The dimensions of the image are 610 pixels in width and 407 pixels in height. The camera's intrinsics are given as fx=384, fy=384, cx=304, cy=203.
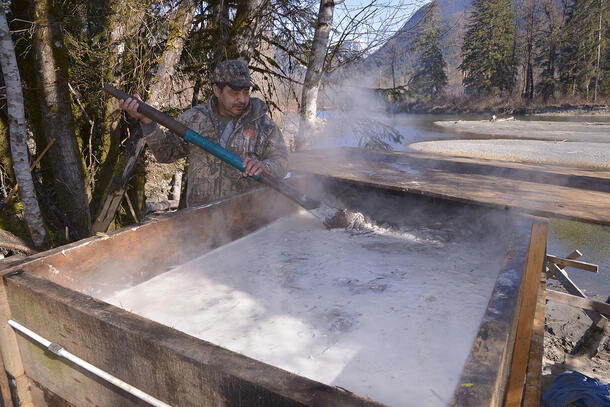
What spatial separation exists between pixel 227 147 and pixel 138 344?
225cm

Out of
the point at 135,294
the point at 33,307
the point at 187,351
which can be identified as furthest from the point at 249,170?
the point at 187,351

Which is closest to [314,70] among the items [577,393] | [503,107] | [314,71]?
[314,71]

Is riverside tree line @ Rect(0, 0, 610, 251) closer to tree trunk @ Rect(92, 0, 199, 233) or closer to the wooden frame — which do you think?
tree trunk @ Rect(92, 0, 199, 233)

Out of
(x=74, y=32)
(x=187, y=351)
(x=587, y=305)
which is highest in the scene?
(x=74, y=32)

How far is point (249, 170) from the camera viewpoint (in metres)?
2.65

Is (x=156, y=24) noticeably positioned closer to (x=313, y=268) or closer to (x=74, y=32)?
(x=74, y=32)

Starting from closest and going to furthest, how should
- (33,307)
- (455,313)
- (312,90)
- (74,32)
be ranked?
(33,307) < (455,313) < (74,32) < (312,90)

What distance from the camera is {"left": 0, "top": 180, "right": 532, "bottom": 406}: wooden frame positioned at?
0.97 m

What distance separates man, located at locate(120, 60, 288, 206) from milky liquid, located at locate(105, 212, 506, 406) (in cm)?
71

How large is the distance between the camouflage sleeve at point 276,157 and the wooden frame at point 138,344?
0.83 m

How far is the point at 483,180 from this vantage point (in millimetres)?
3186

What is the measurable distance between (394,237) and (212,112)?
5.95 ft

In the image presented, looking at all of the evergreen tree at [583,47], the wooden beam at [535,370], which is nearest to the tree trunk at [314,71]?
the wooden beam at [535,370]

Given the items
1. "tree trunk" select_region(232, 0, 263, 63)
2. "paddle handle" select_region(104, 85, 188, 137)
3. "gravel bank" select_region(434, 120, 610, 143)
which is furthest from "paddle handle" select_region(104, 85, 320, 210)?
"gravel bank" select_region(434, 120, 610, 143)
